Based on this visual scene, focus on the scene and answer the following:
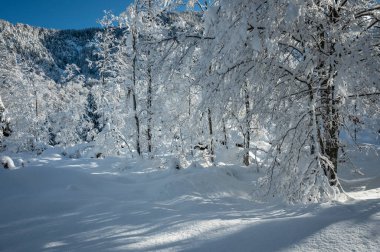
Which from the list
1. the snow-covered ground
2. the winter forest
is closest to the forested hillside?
the winter forest

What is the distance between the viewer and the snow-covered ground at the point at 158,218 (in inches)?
98.0

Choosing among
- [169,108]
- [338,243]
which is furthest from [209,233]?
[169,108]

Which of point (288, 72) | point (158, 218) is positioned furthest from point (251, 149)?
point (158, 218)

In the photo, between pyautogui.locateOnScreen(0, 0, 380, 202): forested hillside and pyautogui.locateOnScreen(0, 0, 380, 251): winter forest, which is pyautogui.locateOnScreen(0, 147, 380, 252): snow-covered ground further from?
pyautogui.locateOnScreen(0, 0, 380, 202): forested hillside

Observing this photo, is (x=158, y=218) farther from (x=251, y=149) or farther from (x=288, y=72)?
(x=288, y=72)

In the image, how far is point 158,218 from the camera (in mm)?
3742

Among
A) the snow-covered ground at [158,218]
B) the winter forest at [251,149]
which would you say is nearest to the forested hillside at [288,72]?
the winter forest at [251,149]

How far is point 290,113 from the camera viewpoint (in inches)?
209

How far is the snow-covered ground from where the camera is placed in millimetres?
2490

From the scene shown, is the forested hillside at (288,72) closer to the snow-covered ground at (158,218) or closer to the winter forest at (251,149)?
the winter forest at (251,149)

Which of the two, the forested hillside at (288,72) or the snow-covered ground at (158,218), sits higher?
the forested hillside at (288,72)

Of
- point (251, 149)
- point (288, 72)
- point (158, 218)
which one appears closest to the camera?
point (158, 218)

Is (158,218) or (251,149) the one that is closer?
(158,218)

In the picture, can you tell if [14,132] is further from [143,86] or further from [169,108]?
[169,108]
